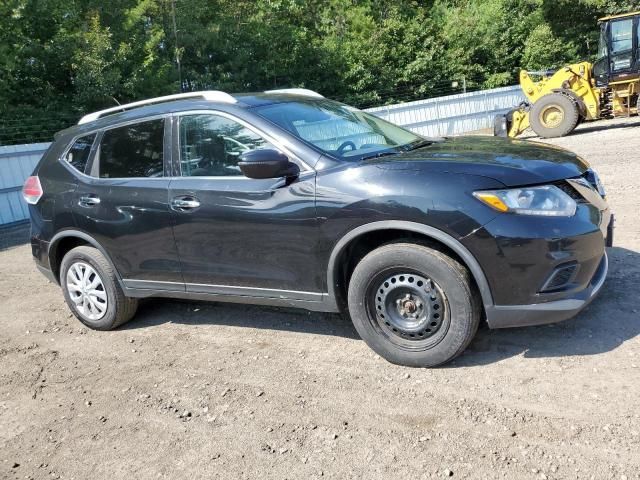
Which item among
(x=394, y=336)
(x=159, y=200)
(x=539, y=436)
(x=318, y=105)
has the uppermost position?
(x=318, y=105)

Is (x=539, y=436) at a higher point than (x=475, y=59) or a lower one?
lower

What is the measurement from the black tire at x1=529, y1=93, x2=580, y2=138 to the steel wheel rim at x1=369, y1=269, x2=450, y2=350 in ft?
43.3

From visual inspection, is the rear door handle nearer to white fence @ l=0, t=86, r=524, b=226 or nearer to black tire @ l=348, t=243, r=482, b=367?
black tire @ l=348, t=243, r=482, b=367

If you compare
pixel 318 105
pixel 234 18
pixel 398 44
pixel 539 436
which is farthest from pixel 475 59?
pixel 539 436

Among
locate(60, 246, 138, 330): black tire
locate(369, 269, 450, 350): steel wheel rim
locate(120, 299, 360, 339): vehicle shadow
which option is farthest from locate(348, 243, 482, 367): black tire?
locate(60, 246, 138, 330): black tire

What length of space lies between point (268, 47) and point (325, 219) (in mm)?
20732

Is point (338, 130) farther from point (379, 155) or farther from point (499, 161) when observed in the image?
point (499, 161)

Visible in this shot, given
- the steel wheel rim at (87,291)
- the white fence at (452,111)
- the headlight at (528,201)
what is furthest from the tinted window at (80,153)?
the white fence at (452,111)

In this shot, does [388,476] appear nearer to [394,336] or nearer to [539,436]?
[539,436]

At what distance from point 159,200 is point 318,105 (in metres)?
1.44

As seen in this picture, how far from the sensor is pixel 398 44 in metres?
25.1

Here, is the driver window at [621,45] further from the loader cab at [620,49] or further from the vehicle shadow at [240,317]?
the vehicle shadow at [240,317]

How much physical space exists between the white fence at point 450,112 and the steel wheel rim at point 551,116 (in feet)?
15.0

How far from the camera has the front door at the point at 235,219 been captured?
4.02 meters
